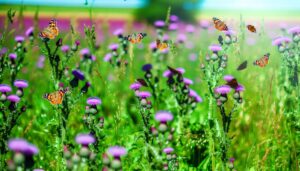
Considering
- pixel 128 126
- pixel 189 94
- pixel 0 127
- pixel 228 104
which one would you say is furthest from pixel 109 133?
pixel 0 127

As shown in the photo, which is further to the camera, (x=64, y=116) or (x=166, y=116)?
(x=64, y=116)

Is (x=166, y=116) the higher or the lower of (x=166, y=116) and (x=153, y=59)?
the lower

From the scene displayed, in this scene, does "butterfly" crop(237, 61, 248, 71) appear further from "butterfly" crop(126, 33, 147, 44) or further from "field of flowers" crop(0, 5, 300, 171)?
"butterfly" crop(126, 33, 147, 44)

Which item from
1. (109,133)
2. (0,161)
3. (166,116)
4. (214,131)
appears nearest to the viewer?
(166,116)

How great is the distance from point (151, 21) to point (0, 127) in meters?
25.9

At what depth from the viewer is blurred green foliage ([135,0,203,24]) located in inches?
1081

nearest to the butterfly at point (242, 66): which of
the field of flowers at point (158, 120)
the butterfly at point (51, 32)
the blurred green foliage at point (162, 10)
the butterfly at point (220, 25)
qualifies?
the field of flowers at point (158, 120)

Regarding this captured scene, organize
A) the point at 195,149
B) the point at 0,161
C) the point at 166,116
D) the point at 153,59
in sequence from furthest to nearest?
the point at 153,59 < the point at 195,149 < the point at 0,161 < the point at 166,116

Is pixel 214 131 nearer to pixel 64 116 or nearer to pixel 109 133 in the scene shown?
pixel 64 116

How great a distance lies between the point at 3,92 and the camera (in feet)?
8.64

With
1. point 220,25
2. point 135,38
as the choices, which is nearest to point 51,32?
point 135,38

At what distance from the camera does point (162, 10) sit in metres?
27.4

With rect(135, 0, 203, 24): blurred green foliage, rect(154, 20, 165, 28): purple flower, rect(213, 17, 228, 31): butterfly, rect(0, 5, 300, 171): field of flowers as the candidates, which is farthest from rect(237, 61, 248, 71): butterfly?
rect(135, 0, 203, 24): blurred green foliage

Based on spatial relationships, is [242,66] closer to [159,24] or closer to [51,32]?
[51,32]
